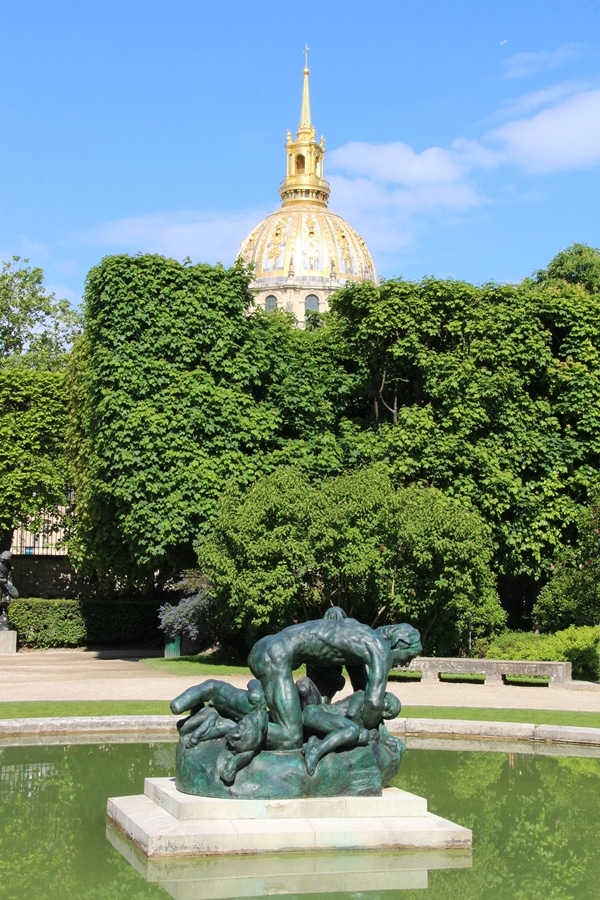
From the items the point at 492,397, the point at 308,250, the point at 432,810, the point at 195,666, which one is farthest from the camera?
the point at 308,250

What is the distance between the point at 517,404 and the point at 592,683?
27.0 ft

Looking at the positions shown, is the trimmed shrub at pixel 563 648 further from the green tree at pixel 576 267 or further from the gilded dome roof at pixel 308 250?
the gilded dome roof at pixel 308 250

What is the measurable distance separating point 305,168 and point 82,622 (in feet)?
330

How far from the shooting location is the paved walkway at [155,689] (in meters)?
17.3

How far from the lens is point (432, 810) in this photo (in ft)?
31.9

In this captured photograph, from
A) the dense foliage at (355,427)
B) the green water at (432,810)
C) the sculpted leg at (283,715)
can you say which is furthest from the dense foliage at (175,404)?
the sculpted leg at (283,715)

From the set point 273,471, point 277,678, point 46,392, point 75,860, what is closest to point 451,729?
point 277,678

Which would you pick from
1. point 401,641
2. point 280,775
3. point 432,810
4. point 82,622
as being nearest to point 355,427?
point 82,622

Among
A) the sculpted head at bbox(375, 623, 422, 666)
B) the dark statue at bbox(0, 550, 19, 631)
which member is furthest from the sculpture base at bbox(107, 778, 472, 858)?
the dark statue at bbox(0, 550, 19, 631)

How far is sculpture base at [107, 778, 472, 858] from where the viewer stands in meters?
7.96

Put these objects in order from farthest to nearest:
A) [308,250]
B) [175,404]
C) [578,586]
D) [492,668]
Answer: [308,250] < [175,404] < [578,586] < [492,668]

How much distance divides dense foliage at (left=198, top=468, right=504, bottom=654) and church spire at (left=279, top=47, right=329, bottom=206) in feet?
346

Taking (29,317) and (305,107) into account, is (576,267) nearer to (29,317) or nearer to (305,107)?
(29,317)

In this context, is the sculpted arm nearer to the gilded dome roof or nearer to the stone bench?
the stone bench
